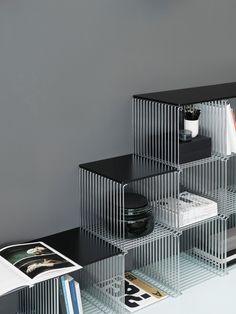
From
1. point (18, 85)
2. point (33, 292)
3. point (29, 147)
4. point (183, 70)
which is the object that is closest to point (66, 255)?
point (33, 292)

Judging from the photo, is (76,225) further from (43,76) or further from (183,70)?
(183,70)

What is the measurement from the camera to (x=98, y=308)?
2.48 m

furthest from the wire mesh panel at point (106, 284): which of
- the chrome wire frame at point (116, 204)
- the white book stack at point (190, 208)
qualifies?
the white book stack at point (190, 208)

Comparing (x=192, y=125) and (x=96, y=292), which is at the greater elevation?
(x=192, y=125)

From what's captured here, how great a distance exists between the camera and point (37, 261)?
7.25ft

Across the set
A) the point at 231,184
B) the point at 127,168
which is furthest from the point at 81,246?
the point at 231,184

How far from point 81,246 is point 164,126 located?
0.67 meters

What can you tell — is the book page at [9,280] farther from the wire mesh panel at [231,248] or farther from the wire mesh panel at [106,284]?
the wire mesh panel at [231,248]

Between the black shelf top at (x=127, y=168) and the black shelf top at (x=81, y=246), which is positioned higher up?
the black shelf top at (x=127, y=168)

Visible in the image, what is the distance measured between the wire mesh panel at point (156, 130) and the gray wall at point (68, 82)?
0.05 metres

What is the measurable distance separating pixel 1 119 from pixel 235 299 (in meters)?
1.26

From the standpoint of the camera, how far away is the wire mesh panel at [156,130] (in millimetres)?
2580

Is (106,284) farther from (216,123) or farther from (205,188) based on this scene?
(216,123)

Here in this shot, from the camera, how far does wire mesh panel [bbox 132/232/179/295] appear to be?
2.65 m
